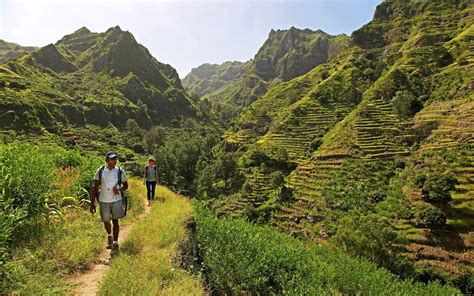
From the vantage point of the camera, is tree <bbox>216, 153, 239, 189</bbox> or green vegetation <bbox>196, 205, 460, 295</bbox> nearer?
green vegetation <bbox>196, 205, 460, 295</bbox>

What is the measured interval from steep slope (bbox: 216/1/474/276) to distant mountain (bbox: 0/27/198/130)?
60.4 metres

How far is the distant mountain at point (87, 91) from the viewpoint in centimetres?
9574

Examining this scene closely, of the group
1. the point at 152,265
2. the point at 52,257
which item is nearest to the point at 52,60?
the point at 52,257

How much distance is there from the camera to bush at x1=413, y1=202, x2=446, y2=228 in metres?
37.4

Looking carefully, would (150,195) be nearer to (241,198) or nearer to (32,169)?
(32,169)

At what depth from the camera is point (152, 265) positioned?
22.0ft

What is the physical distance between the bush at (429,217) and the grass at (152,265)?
37.5m

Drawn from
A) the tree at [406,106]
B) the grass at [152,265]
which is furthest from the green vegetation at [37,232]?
the tree at [406,106]

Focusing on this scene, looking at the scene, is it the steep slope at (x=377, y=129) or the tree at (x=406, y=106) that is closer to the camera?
the steep slope at (x=377, y=129)

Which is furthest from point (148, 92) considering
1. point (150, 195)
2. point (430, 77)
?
point (150, 195)

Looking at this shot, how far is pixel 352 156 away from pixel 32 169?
56.6 metres

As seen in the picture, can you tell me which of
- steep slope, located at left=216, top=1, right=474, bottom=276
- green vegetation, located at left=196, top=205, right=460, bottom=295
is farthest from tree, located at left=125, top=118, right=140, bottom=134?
green vegetation, located at left=196, top=205, right=460, bottom=295

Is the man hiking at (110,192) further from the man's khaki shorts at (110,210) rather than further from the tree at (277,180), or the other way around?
the tree at (277,180)

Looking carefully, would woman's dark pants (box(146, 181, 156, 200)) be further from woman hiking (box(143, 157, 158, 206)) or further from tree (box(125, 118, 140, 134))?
tree (box(125, 118, 140, 134))
